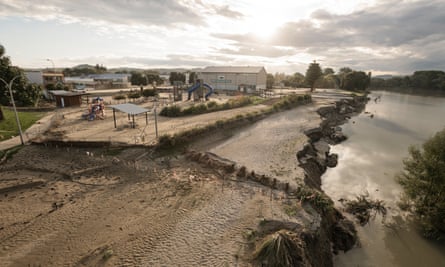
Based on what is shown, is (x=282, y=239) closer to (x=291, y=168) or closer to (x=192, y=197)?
(x=192, y=197)

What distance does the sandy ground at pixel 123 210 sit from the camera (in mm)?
7039

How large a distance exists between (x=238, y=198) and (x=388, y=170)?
14065 mm

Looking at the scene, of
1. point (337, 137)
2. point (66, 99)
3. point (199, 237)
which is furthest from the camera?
point (66, 99)

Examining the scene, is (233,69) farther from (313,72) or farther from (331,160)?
A: (331,160)

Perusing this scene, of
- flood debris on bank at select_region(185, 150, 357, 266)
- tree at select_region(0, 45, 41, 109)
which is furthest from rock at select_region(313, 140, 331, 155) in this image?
tree at select_region(0, 45, 41, 109)

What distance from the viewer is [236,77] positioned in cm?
5450

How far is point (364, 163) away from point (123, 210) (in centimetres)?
1870

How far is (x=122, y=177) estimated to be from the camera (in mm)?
11859

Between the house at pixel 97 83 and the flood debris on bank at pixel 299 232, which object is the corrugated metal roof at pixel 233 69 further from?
the flood debris on bank at pixel 299 232

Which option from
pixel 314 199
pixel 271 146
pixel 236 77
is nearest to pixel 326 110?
pixel 271 146

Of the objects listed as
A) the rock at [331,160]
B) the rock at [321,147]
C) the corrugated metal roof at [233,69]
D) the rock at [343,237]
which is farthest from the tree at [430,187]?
the corrugated metal roof at [233,69]

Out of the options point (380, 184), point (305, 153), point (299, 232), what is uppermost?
point (299, 232)

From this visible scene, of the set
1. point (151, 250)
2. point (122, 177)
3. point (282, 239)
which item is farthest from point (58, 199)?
point (282, 239)

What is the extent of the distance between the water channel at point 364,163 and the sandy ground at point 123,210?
11.4 ft
